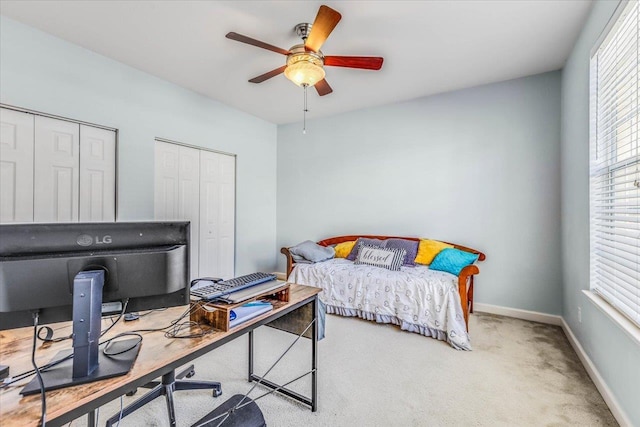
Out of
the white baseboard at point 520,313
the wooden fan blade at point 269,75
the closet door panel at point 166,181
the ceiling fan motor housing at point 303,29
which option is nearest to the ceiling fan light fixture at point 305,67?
the wooden fan blade at point 269,75

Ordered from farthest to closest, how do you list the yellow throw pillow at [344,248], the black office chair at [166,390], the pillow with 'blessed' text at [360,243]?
the yellow throw pillow at [344,248] < the pillow with 'blessed' text at [360,243] < the black office chair at [166,390]

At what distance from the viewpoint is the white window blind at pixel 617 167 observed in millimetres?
1546

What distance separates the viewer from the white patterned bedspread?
2.65 metres

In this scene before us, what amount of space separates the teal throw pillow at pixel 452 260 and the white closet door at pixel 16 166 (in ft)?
12.7

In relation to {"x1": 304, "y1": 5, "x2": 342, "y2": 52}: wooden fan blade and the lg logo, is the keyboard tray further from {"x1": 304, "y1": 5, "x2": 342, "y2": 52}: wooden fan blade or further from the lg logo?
{"x1": 304, "y1": 5, "x2": 342, "y2": 52}: wooden fan blade

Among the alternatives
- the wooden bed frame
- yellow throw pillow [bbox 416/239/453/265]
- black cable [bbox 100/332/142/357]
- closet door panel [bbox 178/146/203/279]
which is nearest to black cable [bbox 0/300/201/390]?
black cable [bbox 100/332/142/357]

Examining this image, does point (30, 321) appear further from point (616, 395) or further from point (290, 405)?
point (616, 395)

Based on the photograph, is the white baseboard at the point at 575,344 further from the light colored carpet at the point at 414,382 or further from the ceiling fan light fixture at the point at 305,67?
the ceiling fan light fixture at the point at 305,67

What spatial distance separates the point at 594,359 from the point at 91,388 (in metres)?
2.85

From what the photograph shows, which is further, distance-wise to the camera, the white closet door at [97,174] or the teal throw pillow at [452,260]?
the teal throw pillow at [452,260]

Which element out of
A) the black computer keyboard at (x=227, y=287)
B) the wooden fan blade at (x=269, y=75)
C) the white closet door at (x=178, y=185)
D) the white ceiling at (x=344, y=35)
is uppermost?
the white ceiling at (x=344, y=35)

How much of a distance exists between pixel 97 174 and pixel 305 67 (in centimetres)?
228

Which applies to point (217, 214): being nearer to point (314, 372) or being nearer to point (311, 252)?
point (311, 252)

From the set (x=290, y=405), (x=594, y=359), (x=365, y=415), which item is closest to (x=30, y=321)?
(x=290, y=405)
